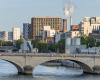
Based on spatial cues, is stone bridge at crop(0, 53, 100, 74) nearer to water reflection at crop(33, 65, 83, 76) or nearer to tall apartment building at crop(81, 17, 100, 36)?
water reflection at crop(33, 65, 83, 76)

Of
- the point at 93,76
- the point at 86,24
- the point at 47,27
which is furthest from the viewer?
the point at 47,27

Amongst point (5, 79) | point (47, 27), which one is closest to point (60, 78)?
point (5, 79)

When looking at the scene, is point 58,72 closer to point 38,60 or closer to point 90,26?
point 38,60

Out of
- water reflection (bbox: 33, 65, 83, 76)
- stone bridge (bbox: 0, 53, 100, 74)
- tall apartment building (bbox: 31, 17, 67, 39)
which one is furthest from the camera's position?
tall apartment building (bbox: 31, 17, 67, 39)

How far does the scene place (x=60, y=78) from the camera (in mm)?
60281

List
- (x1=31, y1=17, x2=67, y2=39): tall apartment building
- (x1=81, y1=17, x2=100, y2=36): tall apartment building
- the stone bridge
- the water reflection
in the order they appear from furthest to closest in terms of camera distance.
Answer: (x1=31, y1=17, x2=67, y2=39): tall apartment building
(x1=81, y1=17, x2=100, y2=36): tall apartment building
the water reflection
the stone bridge

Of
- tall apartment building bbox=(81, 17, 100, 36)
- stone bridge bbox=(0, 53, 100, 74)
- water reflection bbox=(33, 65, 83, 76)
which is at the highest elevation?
tall apartment building bbox=(81, 17, 100, 36)

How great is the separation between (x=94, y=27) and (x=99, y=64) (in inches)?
3693

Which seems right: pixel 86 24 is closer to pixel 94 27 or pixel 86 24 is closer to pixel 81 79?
pixel 94 27

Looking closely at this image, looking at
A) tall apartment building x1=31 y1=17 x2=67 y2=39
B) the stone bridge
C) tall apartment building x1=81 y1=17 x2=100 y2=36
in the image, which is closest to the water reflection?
the stone bridge

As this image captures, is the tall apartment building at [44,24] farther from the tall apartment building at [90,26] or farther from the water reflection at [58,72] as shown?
the water reflection at [58,72]

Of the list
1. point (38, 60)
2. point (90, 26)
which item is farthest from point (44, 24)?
point (38, 60)

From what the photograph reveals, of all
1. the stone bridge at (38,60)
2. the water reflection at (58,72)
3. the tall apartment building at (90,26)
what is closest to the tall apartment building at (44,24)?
the tall apartment building at (90,26)

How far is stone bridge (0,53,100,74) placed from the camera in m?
64.7
